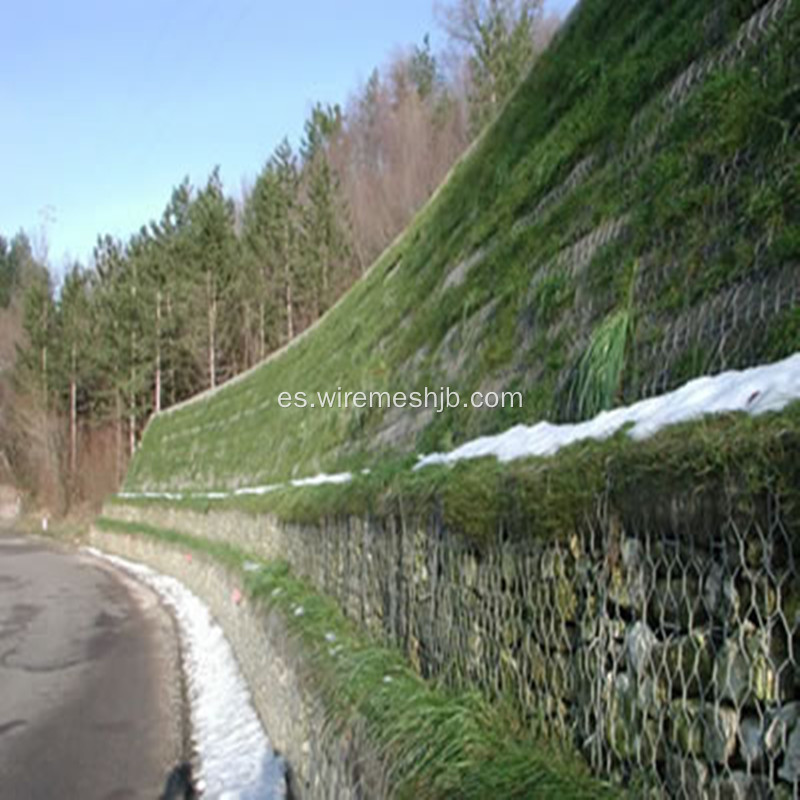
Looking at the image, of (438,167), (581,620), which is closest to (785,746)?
(581,620)

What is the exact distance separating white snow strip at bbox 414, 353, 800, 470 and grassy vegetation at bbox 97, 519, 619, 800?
3.92 feet

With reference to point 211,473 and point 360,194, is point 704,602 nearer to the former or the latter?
point 211,473

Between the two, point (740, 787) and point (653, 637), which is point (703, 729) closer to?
point (740, 787)

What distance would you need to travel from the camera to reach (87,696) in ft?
37.1

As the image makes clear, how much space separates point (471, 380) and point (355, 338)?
326 inches

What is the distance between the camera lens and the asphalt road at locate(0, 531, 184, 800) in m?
8.28

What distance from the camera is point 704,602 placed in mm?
2656

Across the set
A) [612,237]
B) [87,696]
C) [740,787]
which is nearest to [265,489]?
[87,696]

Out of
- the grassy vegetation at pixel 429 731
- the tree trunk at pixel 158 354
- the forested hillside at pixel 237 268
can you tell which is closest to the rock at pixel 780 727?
the grassy vegetation at pixel 429 731

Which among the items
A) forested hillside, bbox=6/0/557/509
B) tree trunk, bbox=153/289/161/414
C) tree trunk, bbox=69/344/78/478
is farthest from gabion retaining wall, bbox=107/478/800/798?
tree trunk, bbox=69/344/78/478

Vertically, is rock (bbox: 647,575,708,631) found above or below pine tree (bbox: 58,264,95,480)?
below

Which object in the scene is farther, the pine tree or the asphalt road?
the pine tree

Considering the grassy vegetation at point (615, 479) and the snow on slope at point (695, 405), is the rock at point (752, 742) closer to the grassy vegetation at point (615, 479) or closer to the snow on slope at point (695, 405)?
the grassy vegetation at point (615, 479)

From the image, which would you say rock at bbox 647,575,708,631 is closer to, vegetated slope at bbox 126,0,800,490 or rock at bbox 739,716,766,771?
rock at bbox 739,716,766,771
